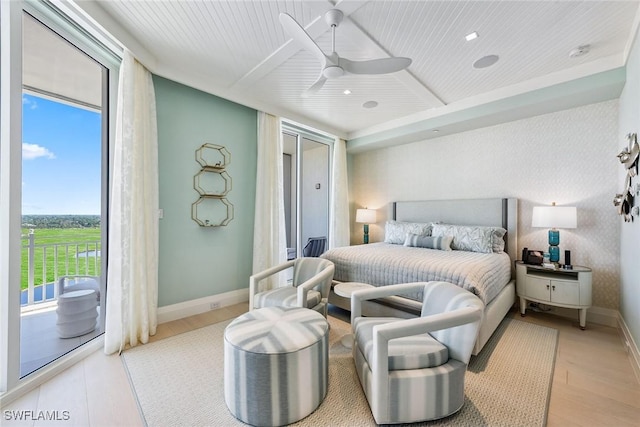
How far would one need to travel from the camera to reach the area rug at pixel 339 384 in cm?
158

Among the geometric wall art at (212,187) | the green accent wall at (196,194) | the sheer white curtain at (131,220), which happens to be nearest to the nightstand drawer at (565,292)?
the green accent wall at (196,194)

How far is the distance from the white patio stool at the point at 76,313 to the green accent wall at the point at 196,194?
0.59m

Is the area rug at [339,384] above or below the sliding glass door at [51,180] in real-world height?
below

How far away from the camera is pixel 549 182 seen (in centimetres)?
340

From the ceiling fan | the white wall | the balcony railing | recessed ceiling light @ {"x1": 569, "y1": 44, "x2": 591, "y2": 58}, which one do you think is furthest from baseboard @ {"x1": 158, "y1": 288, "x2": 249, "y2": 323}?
recessed ceiling light @ {"x1": 569, "y1": 44, "x2": 591, "y2": 58}

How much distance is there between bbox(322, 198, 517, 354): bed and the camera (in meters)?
2.44

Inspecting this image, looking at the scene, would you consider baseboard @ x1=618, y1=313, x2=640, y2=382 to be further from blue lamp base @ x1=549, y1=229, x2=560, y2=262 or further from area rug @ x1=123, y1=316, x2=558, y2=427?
blue lamp base @ x1=549, y1=229, x2=560, y2=262

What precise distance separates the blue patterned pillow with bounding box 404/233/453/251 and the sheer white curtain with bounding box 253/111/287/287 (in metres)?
1.99

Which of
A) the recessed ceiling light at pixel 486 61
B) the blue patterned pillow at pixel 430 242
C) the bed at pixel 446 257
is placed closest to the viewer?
the bed at pixel 446 257

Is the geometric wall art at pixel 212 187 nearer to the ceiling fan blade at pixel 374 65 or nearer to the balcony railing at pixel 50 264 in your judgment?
the balcony railing at pixel 50 264

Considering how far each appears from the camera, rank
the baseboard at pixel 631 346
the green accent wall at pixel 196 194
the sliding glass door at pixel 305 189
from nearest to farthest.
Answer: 1. the baseboard at pixel 631 346
2. the green accent wall at pixel 196 194
3. the sliding glass door at pixel 305 189

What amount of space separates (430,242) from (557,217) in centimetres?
141

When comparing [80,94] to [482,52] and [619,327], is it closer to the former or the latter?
[482,52]

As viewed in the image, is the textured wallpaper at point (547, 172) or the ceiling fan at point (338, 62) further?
the textured wallpaper at point (547, 172)
